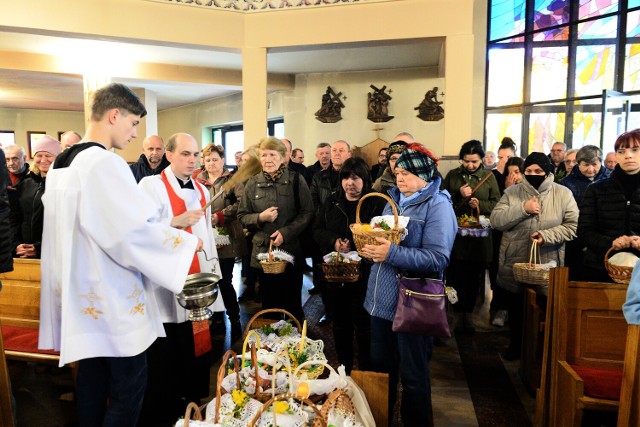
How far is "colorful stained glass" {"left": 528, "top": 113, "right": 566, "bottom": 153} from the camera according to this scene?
8.77 meters

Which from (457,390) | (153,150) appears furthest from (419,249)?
(153,150)

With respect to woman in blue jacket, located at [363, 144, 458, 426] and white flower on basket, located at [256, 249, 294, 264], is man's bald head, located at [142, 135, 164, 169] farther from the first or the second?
woman in blue jacket, located at [363, 144, 458, 426]

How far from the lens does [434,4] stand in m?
6.39

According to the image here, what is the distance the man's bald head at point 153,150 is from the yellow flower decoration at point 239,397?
3308 mm

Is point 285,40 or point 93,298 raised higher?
point 285,40

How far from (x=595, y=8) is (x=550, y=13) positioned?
84 cm

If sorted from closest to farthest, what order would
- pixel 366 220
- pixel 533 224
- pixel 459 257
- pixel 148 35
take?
pixel 366 220 < pixel 533 224 < pixel 459 257 < pixel 148 35

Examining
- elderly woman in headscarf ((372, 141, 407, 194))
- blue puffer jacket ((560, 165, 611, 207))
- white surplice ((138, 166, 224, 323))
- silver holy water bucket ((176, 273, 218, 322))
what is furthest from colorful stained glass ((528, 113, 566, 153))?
silver holy water bucket ((176, 273, 218, 322))

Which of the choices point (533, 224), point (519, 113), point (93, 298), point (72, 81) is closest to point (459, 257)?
point (533, 224)

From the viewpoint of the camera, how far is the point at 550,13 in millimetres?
8797

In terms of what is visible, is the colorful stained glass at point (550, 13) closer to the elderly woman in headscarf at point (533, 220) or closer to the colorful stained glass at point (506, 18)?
the colorful stained glass at point (506, 18)

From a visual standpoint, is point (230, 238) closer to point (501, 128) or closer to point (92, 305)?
point (92, 305)

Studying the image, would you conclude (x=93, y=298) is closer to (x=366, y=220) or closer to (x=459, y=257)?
(x=366, y=220)

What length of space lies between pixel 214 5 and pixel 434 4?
10.5 ft
